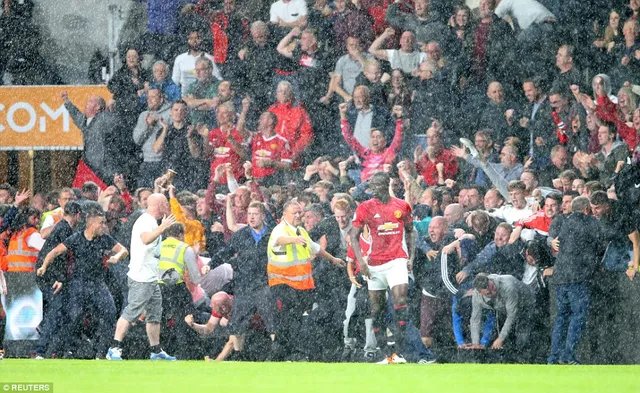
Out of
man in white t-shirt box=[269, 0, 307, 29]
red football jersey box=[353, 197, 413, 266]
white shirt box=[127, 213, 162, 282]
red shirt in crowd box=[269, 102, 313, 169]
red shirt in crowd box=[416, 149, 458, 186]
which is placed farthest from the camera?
man in white t-shirt box=[269, 0, 307, 29]

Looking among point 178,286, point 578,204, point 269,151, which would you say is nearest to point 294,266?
point 178,286

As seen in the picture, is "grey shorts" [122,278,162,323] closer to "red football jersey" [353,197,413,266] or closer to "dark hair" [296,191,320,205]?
"dark hair" [296,191,320,205]

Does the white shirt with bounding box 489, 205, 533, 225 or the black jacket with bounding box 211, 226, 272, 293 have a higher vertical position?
the white shirt with bounding box 489, 205, 533, 225

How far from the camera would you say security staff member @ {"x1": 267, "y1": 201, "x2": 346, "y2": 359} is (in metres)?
15.1

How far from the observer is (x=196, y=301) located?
15.7 meters

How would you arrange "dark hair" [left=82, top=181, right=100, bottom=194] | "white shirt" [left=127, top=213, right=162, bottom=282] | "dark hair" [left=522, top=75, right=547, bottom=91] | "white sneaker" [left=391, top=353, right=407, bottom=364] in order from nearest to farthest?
"white sneaker" [left=391, top=353, right=407, bottom=364]
"white shirt" [left=127, top=213, right=162, bottom=282]
"dark hair" [left=522, top=75, right=547, bottom=91]
"dark hair" [left=82, top=181, right=100, bottom=194]

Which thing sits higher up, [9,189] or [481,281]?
[481,281]

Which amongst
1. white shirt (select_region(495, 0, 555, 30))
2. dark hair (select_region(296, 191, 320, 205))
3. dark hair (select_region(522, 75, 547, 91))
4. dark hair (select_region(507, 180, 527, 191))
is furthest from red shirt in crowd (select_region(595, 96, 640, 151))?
dark hair (select_region(296, 191, 320, 205))

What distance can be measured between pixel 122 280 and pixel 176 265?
91 cm

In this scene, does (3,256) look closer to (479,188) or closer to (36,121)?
(36,121)

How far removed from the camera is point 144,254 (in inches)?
605

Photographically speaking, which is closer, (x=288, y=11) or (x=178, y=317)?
(x=178, y=317)

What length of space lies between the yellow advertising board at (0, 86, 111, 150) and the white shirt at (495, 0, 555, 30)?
5963 mm

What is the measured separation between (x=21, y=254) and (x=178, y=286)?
218 centimetres
